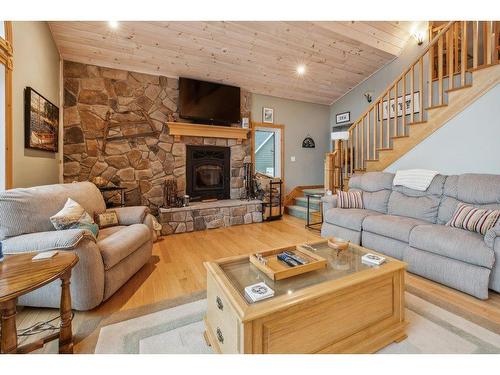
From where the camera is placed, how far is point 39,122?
259 centimetres

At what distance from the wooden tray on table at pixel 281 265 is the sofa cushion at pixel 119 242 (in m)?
1.16

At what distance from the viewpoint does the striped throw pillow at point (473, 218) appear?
2121 millimetres

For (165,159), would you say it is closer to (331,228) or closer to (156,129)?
(156,129)

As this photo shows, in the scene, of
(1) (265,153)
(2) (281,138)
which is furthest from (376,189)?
(1) (265,153)

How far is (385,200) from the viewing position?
3312 millimetres

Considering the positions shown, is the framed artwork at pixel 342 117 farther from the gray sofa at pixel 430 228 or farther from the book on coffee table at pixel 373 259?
the book on coffee table at pixel 373 259

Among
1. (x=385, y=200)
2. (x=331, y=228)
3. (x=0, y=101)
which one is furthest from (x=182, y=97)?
(x=385, y=200)

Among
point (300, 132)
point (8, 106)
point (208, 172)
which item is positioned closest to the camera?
point (8, 106)

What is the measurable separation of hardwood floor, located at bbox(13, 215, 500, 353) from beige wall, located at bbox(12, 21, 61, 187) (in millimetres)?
1360

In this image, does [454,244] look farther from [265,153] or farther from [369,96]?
[265,153]

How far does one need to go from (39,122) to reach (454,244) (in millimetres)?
4247

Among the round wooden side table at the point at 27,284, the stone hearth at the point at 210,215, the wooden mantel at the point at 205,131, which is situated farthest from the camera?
the wooden mantel at the point at 205,131

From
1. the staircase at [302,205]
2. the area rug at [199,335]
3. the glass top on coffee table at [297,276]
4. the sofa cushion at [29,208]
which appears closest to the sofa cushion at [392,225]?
the area rug at [199,335]
